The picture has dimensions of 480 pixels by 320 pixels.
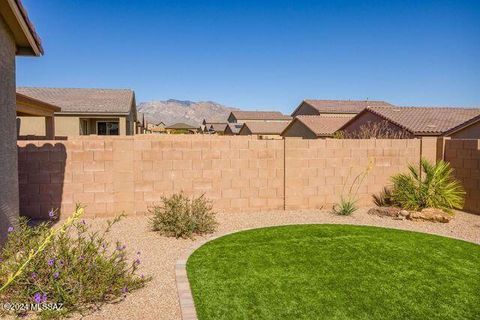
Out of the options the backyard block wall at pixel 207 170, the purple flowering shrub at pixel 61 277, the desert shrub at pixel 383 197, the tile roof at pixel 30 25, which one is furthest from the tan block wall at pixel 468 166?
the tile roof at pixel 30 25

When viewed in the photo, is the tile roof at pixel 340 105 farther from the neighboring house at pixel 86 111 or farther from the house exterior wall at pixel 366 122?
the neighboring house at pixel 86 111

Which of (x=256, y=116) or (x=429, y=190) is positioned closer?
(x=429, y=190)

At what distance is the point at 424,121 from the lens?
2511cm

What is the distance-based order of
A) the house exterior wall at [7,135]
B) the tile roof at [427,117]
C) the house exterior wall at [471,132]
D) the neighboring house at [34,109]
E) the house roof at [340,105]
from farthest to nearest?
the house roof at [340,105], the tile roof at [427,117], the house exterior wall at [471,132], the neighboring house at [34,109], the house exterior wall at [7,135]

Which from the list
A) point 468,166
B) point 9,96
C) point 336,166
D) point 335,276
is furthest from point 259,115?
point 335,276

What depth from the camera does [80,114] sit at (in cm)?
2844

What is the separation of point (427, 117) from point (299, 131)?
14.0 metres

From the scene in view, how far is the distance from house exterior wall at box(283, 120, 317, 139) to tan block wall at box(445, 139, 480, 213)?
21037mm

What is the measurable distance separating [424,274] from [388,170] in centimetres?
654

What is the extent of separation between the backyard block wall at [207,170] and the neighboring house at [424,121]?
9.23 m

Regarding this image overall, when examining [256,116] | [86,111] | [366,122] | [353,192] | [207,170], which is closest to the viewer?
[207,170]

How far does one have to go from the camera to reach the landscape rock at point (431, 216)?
35.2 feet

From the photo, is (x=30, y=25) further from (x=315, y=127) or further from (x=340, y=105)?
(x=340, y=105)

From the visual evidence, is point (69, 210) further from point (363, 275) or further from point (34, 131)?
point (34, 131)
